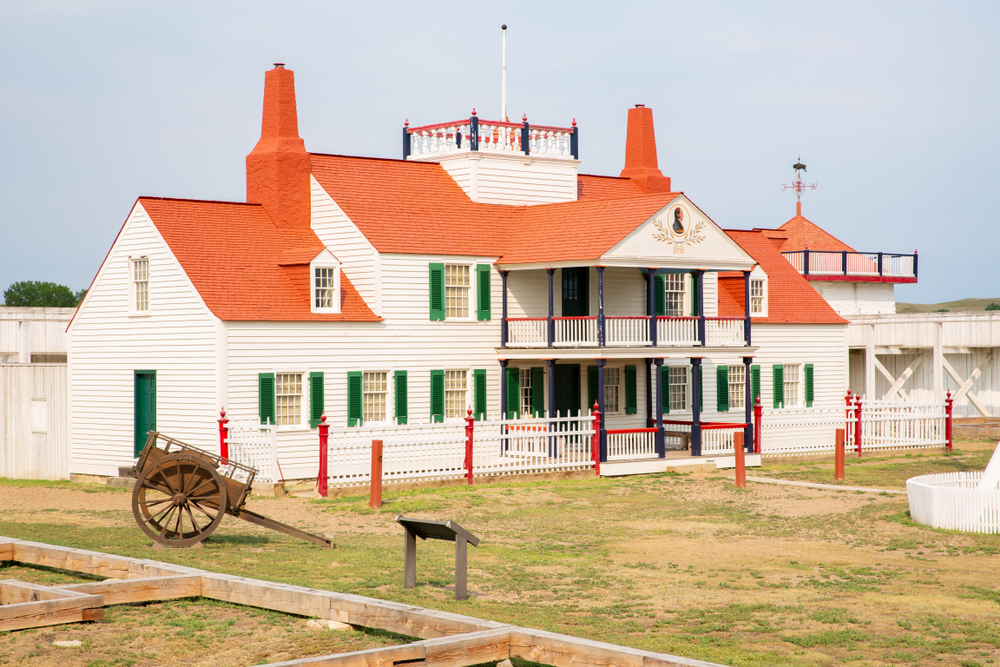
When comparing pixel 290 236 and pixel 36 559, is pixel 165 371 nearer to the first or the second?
pixel 290 236

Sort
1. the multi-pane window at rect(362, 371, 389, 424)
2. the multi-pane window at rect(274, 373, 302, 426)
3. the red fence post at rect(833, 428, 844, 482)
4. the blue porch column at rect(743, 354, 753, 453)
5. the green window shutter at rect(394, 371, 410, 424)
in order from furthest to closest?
1. the blue porch column at rect(743, 354, 753, 453)
2. the green window shutter at rect(394, 371, 410, 424)
3. the multi-pane window at rect(362, 371, 389, 424)
4. the red fence post at rect(833, 428, 844, 482)
5. the multi-pane window at rect(274, 373, 302, 426)

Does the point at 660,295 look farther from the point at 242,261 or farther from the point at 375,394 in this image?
the point at 242,261

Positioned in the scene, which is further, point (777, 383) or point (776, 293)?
point (776, 293)

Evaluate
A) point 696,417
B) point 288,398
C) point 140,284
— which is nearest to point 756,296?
point 696,417

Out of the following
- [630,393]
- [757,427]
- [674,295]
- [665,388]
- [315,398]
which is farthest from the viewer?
[665,388]

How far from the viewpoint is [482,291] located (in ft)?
98.2

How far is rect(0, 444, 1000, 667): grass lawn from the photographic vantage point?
11070 millimetres

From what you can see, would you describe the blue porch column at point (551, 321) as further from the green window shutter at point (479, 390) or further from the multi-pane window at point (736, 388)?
the multi-pane window at point (736, 388)

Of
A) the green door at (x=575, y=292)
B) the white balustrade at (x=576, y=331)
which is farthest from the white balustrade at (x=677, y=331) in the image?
the green door at (x=575, y=292)

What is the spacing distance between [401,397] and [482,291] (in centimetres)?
353

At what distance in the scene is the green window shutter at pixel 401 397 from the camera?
2809 centimetres

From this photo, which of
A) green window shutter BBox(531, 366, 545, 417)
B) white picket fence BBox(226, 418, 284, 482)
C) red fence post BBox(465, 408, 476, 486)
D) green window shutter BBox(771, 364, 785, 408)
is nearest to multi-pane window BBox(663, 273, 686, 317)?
green window shutter BBox(771, 364, 785, 408)

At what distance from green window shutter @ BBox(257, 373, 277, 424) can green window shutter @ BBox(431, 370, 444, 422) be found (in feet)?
14.2

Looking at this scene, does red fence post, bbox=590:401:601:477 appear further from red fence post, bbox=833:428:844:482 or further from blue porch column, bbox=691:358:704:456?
red fence post, bbox=833:428:844:482
